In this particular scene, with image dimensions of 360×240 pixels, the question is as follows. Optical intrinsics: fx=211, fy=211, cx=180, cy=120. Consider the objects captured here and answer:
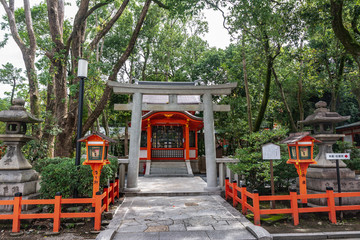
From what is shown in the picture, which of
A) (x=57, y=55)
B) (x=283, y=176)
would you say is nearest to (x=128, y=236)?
(x=283, y=176)

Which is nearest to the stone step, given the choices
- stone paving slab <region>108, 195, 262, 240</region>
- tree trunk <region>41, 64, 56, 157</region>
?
stone paving slab <region>108, 195, 262, 240</region>

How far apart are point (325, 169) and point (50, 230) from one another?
23.1 ft

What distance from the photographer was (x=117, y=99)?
20562mm

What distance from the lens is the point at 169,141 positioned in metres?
15.6

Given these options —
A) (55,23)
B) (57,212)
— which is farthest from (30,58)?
(57,212)

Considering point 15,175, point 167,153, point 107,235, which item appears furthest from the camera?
point 167,153

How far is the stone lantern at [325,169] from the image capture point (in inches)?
226

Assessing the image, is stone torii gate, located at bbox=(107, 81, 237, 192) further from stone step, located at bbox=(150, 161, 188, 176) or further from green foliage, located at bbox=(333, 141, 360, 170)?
green foliage, located at bbox=(333, 141, 360, 170)

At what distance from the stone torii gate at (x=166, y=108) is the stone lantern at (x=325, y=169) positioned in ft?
9.87

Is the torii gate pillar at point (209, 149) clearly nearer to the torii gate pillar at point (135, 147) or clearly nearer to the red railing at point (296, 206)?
the torii gate pillar at point (135, 147)

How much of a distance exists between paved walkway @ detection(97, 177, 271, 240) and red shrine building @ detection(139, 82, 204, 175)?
279 inches

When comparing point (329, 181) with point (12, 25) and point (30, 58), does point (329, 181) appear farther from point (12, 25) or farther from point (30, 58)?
point (12, 25)

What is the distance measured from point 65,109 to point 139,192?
13.8 ft

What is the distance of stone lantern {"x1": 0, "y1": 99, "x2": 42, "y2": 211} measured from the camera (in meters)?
5.20
